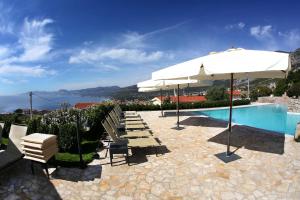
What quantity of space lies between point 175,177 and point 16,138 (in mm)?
4206

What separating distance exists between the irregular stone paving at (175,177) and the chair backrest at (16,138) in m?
0.51

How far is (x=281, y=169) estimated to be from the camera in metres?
5.14

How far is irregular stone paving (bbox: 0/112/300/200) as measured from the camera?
166 inches

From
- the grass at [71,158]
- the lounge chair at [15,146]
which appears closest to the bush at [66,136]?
the grass at [71,158]

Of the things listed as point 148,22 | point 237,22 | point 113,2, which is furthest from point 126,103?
point 237,22

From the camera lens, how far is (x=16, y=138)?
533 centimetres

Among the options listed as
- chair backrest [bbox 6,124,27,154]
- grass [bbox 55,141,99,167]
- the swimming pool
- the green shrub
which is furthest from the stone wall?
chair backrest [bbox 6,124,27,154]

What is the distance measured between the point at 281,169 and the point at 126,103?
15.8 meters

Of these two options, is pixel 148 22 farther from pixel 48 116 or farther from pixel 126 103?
pixel 48 116

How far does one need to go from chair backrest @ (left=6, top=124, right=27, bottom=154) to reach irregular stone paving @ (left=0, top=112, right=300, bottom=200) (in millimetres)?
506

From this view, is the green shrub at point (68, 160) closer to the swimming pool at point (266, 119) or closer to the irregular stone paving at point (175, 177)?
the irregular stone paving at point (175, 177)

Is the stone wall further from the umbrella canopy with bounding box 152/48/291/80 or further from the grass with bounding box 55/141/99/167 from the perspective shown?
the grass with bounding box 55/141/99/167

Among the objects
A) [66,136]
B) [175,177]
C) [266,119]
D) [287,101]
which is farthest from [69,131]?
[287,101]

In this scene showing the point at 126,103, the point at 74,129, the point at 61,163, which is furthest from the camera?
the point at 126,103
